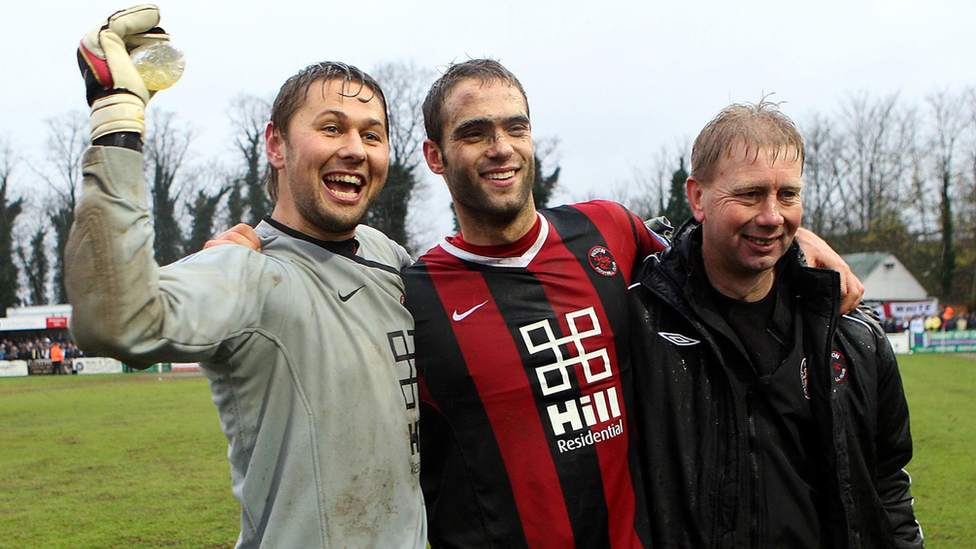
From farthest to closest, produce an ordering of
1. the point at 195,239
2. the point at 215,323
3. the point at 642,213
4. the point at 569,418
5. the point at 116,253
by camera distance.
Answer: the point at 642,213 → the point at 195,239 → the point at 569,418 → the point at 215,323 → the point at 116,253

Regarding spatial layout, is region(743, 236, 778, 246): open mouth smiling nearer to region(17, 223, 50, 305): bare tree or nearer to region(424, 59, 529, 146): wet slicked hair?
region(424, 59, 529, 146): wet slicked hair

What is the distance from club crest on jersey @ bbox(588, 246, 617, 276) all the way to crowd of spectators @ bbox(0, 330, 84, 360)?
35.8 meters

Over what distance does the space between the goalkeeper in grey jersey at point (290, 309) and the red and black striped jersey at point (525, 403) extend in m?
0.23

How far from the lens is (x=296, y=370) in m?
2.22

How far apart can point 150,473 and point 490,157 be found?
27.4ft

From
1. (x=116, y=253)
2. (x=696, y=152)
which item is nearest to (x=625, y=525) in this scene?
(x=696, y=152)

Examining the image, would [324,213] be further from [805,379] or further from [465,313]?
[805,379]

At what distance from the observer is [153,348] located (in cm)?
175

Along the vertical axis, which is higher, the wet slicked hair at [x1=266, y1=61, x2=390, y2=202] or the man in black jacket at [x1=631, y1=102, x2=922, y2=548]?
the wet slicked hair at [x1=266, y1=61, x2=390, y2=202]

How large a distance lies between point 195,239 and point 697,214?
1795 inches

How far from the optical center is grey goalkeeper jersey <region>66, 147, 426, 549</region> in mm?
1822

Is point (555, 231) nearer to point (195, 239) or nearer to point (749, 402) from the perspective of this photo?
point (749, 402)

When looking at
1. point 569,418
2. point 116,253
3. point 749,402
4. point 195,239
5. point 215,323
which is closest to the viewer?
point 116,253

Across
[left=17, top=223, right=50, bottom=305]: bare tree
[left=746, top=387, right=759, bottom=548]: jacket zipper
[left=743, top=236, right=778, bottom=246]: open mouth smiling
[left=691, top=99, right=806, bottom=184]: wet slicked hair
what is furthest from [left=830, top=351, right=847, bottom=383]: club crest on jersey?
[left=17, top=223, right=50, bottom=305]: bare tree
